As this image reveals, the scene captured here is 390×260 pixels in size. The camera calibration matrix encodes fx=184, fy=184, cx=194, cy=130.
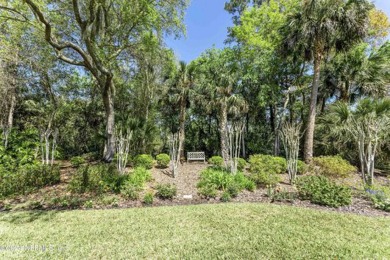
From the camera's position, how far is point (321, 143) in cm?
1048

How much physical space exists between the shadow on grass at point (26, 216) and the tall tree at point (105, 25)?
4.59 m

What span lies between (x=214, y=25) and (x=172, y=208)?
1597 centimetres

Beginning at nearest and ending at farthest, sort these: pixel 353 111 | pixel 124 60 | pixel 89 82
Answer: pixel 353 111
pixel 124 60
pixel 89 82

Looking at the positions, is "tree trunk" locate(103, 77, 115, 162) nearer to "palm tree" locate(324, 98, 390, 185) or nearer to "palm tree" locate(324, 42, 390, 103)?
"palm tree" locate(324, 98, 390, 185)

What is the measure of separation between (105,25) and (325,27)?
10106 millimetres

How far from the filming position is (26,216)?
426 cm

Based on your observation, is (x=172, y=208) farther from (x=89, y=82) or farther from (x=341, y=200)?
(x=89, y=82)

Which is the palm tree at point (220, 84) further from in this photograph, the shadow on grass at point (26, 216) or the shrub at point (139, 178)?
the shadow on grass at point (26, 216)

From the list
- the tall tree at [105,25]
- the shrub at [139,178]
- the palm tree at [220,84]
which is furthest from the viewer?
the palm tree at [220,84]

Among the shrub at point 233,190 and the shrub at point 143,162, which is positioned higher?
the shrub at point 143,162

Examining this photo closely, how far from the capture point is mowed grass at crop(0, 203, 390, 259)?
2.79 m

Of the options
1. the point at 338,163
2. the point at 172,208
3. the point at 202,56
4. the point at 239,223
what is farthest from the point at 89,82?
the point at 338,163

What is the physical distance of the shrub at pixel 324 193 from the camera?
4.70m

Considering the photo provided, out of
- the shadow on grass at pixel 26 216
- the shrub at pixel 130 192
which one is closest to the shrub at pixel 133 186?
the shrub at pixel 130 192
